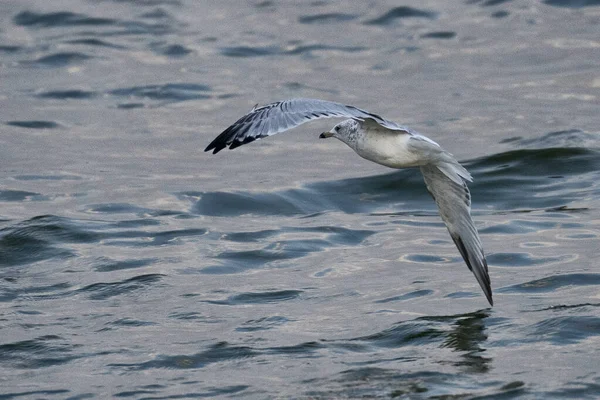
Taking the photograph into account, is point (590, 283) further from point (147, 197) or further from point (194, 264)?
point (147, 197)

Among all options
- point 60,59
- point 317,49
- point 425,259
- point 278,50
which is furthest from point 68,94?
point 425,259

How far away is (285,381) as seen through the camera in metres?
6.66

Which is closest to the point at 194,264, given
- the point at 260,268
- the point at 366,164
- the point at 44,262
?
the point at 260,268

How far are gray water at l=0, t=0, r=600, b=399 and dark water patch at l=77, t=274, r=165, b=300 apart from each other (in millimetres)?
35

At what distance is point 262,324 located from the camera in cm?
775

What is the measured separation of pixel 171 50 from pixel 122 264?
7.97 m

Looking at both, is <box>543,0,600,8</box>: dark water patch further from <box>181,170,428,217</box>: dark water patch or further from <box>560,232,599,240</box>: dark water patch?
<box>560,232,599,240</box>: dark water patch

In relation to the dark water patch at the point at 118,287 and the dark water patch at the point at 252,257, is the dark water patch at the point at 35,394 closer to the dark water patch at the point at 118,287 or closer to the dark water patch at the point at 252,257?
the dark water patch at the point at 118,287

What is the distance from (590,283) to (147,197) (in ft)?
14.7

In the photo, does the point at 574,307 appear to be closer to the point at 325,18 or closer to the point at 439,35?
the point at 439,35

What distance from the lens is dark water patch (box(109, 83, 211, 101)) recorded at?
48.6 feet

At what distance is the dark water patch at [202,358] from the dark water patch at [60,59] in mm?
9615

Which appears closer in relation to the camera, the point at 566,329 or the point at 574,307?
the point at 566,329

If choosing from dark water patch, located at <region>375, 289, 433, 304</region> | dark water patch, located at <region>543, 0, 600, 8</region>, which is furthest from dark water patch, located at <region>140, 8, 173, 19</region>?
dark water patch, located at <region>375, 289, 433, 304</region>
